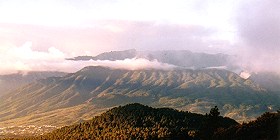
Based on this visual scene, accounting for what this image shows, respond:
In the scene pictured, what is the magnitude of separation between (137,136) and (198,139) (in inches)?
1701

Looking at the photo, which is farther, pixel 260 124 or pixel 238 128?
pixel 238 128

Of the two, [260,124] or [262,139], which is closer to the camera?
[262,139]

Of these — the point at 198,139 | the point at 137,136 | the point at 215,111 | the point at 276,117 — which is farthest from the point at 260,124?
the point at 137,136

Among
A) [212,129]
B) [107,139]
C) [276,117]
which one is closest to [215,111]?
[212,129]

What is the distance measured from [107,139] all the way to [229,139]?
70.7 meters

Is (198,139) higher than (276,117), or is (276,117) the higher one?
(276,117)

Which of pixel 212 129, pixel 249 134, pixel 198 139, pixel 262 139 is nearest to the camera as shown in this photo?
pixel 262 139

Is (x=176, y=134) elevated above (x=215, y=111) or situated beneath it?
situated beneath

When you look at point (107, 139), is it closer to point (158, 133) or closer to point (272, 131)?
point (158, 133)

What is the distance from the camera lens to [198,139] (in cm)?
16150

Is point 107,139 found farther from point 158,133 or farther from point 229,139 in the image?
point 229,139

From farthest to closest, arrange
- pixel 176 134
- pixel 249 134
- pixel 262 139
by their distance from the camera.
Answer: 1. pixel 176 134
2. pixel 249 134
3. pixel 262 139

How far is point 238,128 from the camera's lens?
15400cm

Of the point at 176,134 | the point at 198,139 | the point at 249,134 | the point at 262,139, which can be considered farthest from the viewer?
the point at 176,134
